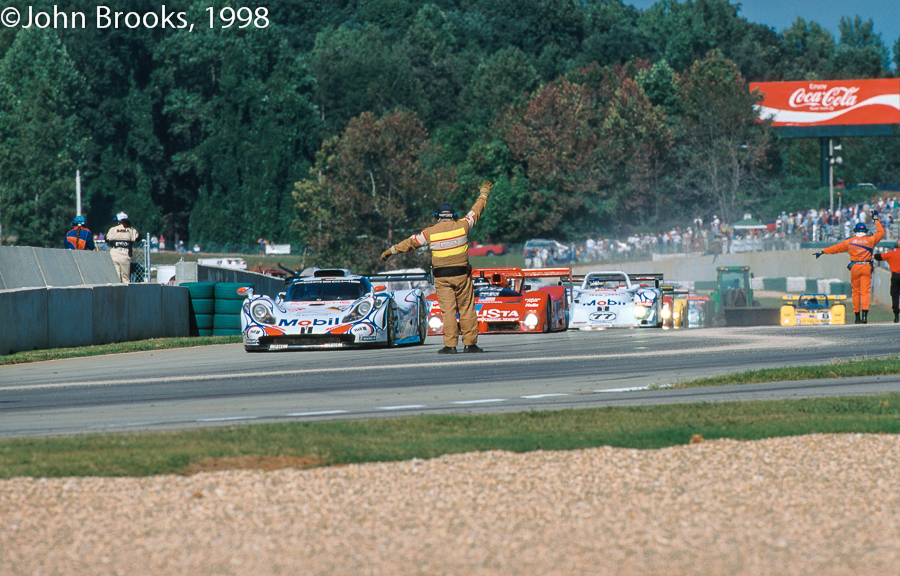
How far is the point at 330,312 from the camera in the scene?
15.2 meters

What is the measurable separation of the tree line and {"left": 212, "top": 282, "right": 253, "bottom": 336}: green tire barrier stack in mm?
39161

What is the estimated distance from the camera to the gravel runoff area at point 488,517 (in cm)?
409

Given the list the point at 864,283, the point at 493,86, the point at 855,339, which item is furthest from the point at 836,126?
the point at 855,339

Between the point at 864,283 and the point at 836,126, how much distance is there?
5803 centimetres

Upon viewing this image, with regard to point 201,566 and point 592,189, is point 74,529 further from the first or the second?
point 592,189

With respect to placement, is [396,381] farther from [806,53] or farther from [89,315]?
[806,53]

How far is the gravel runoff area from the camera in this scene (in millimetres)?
4086

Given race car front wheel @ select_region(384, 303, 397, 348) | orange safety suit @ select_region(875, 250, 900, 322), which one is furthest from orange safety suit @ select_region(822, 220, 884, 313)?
race car front wheel @ select_region(384, 303, 397, 348)

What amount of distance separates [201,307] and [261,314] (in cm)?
619

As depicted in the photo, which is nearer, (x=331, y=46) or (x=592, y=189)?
(x=592, y=189)

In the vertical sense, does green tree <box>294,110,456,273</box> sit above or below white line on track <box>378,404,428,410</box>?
above

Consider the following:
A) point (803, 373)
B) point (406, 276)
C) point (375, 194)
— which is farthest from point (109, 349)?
point (375, 194)

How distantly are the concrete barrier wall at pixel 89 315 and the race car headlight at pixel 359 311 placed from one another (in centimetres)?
442

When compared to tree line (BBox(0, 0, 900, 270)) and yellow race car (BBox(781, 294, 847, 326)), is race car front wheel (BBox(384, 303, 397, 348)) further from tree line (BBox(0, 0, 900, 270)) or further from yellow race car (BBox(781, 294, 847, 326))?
tree line (BBox(0, 0, 900, 270))
